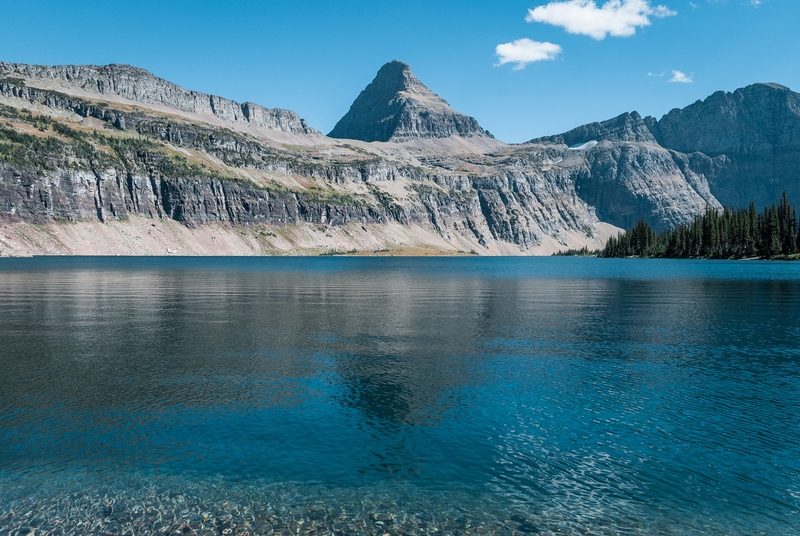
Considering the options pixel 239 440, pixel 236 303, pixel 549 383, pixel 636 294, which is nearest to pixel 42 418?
pixel 239 440

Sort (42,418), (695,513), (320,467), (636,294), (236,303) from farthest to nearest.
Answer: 1. (636,294)
2. (236,303)
3. (42,418)
4. (320,467)
5. (695,513)

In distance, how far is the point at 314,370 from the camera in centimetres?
3441

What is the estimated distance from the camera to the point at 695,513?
16734mm

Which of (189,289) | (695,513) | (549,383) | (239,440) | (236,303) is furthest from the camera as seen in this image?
(189,289)

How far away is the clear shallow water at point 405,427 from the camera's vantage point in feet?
55.8

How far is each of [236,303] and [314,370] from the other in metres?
41.0

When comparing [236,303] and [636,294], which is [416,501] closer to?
[236,303]

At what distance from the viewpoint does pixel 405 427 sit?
24062 millimetres

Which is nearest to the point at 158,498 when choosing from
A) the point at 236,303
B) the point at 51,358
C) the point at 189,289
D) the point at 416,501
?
the point at 416,501

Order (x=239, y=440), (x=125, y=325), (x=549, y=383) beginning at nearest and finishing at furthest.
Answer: (x=239, y=440)
(x=549, y=383)
(x=125, y=325)

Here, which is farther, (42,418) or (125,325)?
(125,325)

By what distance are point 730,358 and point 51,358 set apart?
4801 centimetres

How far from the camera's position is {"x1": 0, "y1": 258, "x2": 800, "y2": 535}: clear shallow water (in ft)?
55.8

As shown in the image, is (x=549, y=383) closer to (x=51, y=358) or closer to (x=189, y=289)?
(x=51, y=358)
